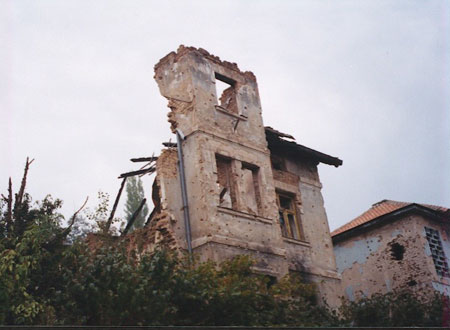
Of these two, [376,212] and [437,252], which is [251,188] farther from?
[437,252]

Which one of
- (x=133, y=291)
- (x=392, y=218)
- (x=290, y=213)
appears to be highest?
(x=392, y=218)

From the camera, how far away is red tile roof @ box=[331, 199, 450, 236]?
2364 cm

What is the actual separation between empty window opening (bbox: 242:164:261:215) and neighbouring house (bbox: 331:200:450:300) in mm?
5983

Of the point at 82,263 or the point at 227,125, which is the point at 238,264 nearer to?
the point at 82,263

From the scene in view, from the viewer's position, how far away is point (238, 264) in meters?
14.4

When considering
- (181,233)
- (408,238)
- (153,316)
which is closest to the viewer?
(153,316)

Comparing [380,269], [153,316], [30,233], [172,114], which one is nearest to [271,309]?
[153,316]

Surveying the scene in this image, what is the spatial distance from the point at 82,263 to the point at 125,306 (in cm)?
143

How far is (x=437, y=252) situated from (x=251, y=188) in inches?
332

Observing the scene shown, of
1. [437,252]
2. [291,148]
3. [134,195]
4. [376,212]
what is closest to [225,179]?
[291,148]

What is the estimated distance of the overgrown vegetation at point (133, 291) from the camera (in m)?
11.9

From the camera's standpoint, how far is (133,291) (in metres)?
11.8

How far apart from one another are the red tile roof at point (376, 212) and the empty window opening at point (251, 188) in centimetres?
643

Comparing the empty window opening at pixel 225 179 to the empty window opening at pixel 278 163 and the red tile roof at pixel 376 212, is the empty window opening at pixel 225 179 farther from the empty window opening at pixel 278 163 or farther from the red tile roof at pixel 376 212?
the red tile roof at pixel 376 212
